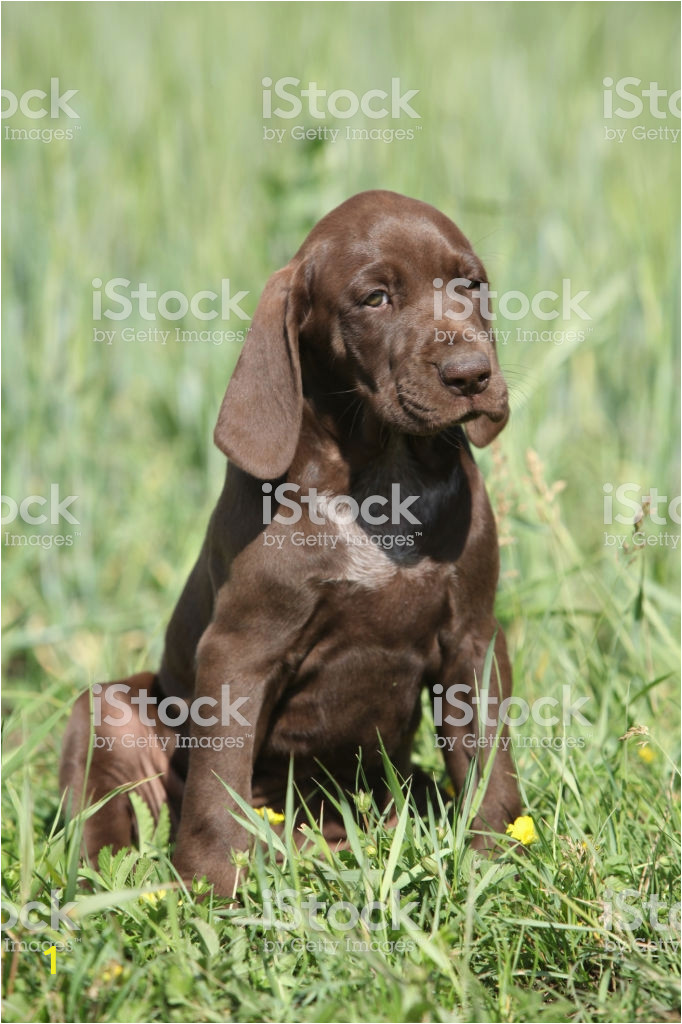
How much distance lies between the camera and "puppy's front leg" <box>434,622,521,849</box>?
3014mm

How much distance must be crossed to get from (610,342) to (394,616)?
279 cm

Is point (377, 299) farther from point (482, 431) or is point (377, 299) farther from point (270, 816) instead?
point (270, 816)

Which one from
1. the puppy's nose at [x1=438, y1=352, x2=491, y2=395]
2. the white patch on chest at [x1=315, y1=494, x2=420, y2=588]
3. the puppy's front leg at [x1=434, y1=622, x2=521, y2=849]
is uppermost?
the puppy's nose at [x1=438, y1=352, x2=491, y2=395]

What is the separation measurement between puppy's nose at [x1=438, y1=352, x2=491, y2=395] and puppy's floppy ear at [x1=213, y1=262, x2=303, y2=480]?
0.43 meters

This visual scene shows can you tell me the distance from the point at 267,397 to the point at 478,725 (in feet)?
3.33

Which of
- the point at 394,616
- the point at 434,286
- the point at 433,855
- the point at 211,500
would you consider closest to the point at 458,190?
the point at 211,500

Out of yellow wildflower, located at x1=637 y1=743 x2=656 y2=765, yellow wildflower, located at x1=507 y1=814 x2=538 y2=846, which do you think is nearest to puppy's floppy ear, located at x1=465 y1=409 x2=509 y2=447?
yellow wildflower, located at x1=507 y1=814 x2=538 y2=846

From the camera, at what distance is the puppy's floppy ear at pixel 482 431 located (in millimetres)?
3150

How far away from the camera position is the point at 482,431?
3158mm

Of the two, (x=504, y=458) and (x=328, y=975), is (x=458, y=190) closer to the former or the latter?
(x=504, y=458)

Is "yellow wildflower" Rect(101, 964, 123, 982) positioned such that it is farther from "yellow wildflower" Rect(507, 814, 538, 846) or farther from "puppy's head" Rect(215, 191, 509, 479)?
"puppy's head" Rect(215, 191, 509, 479)

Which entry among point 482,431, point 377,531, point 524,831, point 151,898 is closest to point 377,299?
point 482,431

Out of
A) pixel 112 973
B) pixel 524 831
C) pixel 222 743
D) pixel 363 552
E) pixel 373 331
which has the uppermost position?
pixel 373 331

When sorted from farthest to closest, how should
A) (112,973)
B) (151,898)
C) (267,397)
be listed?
(267,397)
(151,898)
(112,973)
